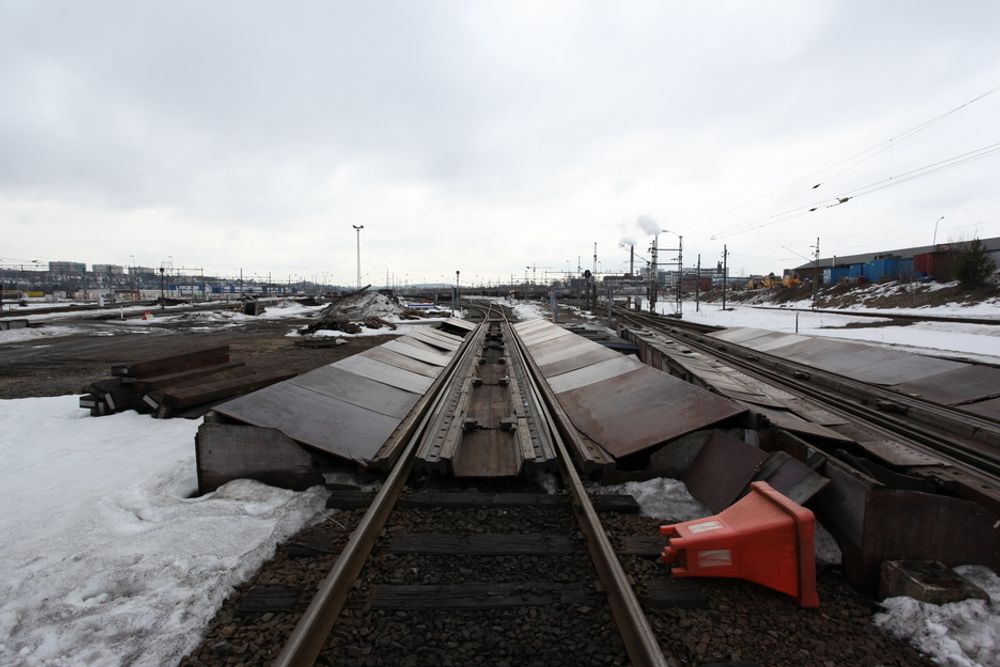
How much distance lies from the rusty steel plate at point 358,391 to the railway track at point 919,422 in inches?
240

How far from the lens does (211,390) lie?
8289 mm

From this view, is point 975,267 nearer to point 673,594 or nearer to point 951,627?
point 951,627

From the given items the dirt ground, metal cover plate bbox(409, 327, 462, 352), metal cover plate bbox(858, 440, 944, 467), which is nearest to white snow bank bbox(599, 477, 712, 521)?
metal cover plate bbox(858, 440, 944, 467)

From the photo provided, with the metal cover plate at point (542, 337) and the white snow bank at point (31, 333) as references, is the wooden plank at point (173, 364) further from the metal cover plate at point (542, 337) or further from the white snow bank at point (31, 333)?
the white snow bank at point (31, 333)

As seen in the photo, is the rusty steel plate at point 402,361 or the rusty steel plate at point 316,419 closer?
the rusty steel plate at point 316,419

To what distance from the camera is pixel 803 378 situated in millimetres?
10852

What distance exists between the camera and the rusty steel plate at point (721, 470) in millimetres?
4360

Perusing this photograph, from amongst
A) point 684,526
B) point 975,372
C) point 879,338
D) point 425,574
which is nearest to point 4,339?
point 425,574

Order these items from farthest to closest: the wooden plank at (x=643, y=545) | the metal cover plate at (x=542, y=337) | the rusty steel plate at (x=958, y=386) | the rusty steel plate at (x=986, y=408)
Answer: the metal cover plate at (x=542, y=337), the rusty steel plate at (x=958, y=386), the rusty steel plate at (x=986, y=408), the wooden plank at (x=643, y=545)

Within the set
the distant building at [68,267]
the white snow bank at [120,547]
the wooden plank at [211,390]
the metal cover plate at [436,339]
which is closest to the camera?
the white snow bank at [120,547]

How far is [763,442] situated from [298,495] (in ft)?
15.4

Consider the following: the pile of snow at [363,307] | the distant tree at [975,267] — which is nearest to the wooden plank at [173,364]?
the pile of snow at [363,307]

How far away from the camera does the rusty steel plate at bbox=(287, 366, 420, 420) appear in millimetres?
6656

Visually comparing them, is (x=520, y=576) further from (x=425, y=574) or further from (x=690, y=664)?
(x=690, y=664)
